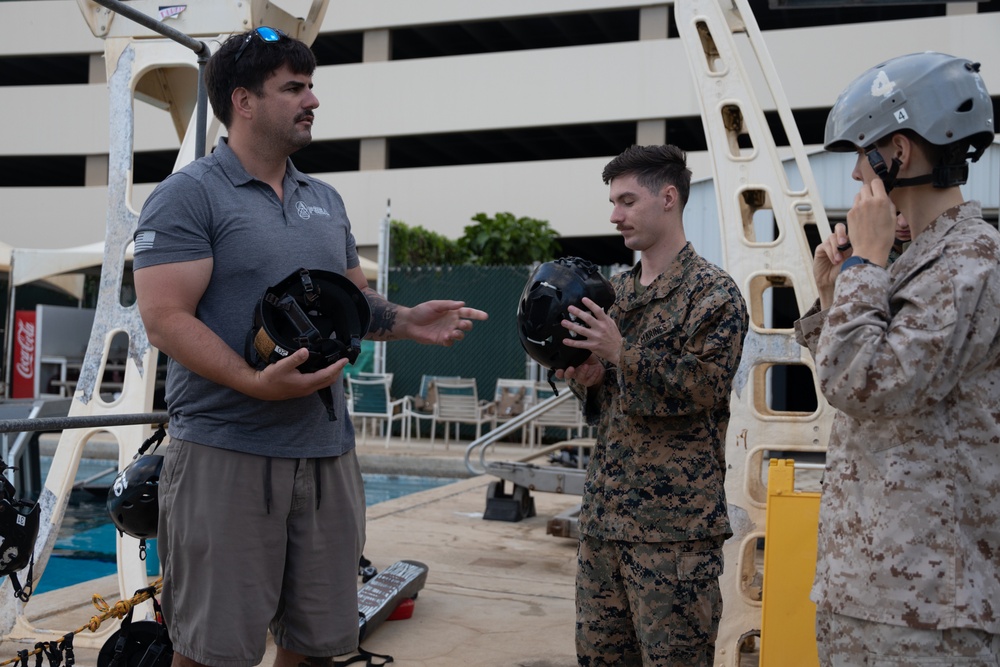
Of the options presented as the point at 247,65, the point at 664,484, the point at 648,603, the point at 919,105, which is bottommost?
the point at 648,603

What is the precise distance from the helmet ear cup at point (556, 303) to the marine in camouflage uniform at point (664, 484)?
0.18 metres

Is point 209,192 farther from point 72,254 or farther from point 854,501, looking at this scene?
point 72,254

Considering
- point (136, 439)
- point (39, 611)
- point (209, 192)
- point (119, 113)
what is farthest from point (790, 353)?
point (39, 611)

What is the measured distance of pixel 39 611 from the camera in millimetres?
5785

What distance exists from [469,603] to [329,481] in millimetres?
3857

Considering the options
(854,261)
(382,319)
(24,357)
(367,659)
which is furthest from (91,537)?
(854,261)

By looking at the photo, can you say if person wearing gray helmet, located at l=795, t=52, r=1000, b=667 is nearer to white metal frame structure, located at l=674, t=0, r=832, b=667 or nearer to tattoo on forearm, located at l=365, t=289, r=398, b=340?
tattoo on forearm, located at l=365, t=289, r=398, b=340

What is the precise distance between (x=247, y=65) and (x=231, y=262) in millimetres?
576

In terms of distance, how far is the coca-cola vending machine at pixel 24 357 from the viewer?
16.9 m

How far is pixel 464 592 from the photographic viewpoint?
6.79 meters

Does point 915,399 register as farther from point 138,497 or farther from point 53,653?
point 53,653

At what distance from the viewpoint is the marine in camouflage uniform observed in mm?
3125

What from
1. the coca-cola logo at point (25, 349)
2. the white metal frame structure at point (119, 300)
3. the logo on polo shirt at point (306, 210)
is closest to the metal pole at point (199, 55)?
the white metal frame structure at point (119, 300)

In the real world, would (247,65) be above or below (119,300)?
above
